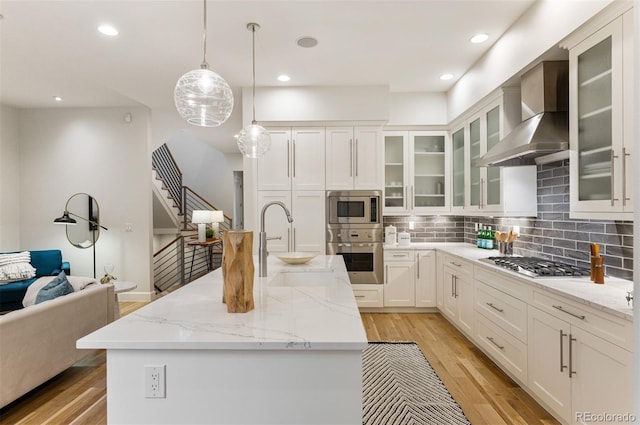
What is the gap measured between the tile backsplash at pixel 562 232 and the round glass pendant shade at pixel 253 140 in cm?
250

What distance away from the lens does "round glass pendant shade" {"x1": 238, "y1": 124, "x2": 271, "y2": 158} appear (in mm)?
2877

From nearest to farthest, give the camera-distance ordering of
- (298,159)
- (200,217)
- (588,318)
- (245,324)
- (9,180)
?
1. (245,324)
2. (588,318)
3. (298,159)
4. (9,180)
5. (200,217)

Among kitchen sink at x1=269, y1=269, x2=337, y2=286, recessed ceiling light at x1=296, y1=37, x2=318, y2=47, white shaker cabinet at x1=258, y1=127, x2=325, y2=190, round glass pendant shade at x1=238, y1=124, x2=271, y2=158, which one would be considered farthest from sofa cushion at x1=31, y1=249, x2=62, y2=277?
recessed ceiling light at x1=296, y1=37, x2=318, y2=47

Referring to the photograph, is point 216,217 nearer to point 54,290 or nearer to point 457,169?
point 54,290

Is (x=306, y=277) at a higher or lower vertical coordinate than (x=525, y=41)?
lower

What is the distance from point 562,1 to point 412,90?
230 cm

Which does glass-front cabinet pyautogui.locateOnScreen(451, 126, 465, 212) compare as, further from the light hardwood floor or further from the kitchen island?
the kitchen island

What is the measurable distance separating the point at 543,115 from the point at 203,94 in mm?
2393

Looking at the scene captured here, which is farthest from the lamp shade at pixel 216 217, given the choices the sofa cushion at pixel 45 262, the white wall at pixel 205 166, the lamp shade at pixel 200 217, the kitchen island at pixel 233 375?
the kitchen island at pixel 233 375

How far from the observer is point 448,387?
2.55 metres

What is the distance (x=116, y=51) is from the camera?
128 inches

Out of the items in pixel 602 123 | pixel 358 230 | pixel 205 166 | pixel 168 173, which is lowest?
pixel 358 230

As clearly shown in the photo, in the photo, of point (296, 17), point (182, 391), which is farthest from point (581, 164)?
point (182, 391)

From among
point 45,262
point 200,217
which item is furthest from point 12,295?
point 200,217
